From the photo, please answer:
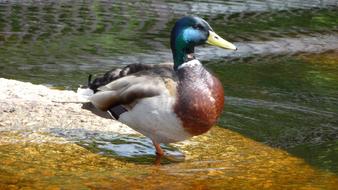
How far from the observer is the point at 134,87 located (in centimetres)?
559

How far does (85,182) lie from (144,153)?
2.72 feet

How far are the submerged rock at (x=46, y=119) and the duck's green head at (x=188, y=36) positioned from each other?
2.64 feet

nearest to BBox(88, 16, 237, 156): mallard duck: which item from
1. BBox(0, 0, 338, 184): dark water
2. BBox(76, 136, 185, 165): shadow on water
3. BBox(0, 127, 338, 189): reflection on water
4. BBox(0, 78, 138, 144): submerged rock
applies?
BBox(76, 136, 185, 165): shadow on water

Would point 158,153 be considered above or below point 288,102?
above

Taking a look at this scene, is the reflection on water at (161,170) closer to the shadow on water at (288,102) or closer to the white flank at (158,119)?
the white flank at (158,119)

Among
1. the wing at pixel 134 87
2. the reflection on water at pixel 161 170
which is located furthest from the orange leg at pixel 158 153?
the wing at pixel 134 87

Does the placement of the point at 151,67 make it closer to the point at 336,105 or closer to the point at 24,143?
the point at 24,143

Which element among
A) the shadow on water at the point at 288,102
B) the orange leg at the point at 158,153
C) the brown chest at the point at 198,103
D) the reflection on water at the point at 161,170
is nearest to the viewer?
the reflection on water at the point at 161,170

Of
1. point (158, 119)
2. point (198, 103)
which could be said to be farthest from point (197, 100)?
point (158, 119)

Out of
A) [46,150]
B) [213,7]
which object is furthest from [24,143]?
[213,7]

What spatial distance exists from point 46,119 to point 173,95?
4.20 ft

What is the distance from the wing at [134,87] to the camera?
5.50 meters

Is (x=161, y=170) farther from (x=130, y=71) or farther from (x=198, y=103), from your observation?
(x=130, y=71)

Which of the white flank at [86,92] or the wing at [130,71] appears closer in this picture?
the wing at [130,71]
